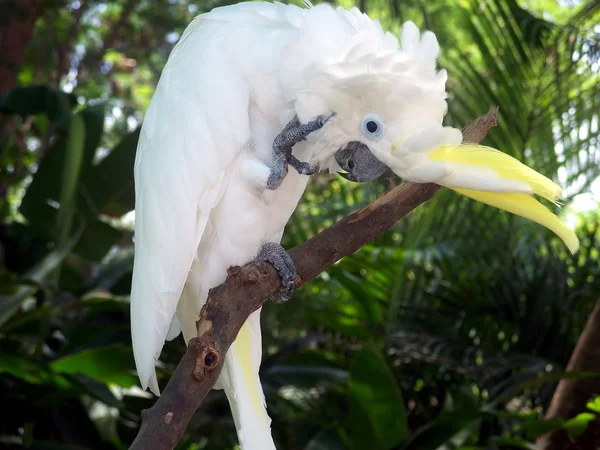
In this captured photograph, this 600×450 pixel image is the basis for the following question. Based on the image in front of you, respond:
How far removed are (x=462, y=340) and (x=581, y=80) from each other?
95cm

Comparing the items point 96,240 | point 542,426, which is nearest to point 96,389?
point 96,240

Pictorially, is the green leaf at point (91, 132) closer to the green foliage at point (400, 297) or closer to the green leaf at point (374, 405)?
the green foliage at point (400, 297)

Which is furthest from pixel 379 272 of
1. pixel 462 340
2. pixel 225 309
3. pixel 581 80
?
pixel 225 309

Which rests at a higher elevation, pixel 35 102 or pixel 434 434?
pixel 35 102

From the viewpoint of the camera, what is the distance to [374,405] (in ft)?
5.88

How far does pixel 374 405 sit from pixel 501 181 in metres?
1.04

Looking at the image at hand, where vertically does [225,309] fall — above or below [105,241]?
below

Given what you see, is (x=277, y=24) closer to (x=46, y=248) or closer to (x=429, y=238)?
(x=429, y=238)

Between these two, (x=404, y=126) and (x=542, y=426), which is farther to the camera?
(x=542, y=426)

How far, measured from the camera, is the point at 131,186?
246 cm

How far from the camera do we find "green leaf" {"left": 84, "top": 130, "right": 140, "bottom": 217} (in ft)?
7.76

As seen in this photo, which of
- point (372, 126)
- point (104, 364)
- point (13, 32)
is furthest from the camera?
point (13, 32)

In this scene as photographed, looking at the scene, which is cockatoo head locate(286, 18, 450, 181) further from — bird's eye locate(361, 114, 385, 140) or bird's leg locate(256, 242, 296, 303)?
bird's leg locate(256, 242, 296, 303)

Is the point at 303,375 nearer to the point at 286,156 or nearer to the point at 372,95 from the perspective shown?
the point at 286,156
